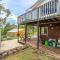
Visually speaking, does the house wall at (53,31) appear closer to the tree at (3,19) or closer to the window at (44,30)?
the window at (44,30)

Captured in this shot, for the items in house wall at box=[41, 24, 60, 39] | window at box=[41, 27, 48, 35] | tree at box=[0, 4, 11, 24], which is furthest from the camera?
tree at box=[0, 4, 11, 24]

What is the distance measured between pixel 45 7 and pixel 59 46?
143 inches

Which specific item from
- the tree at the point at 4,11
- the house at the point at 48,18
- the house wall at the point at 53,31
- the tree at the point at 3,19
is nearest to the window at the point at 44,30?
the house at the point at 48,18

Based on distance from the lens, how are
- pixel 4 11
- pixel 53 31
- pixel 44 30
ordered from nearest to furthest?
pixel 53 31 < pixel 44 30 < pixel 4 11

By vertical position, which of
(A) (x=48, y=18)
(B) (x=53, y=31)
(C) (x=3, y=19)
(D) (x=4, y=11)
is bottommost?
(B) (x=53, y=31)

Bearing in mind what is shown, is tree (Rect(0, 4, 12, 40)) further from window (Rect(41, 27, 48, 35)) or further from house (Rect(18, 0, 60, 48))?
window (Rect(41, 27, 48, 35))

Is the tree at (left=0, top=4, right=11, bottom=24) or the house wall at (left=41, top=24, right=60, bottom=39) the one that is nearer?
the house wall at (left=41, top=24, right=60, bottom=39)

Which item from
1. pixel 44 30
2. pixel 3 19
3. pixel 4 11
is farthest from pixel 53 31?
pixel 4 11

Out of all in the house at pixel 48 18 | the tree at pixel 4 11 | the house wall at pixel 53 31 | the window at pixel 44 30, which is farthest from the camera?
the tree at pixel 4 11

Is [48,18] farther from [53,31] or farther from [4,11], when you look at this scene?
[4,11]

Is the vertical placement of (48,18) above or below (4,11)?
below

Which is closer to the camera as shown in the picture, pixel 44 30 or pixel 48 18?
pixel 48 18

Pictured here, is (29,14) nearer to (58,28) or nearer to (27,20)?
(27,20)

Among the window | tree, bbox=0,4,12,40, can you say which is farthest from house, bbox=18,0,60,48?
tree, bbox=0,4,12,40
